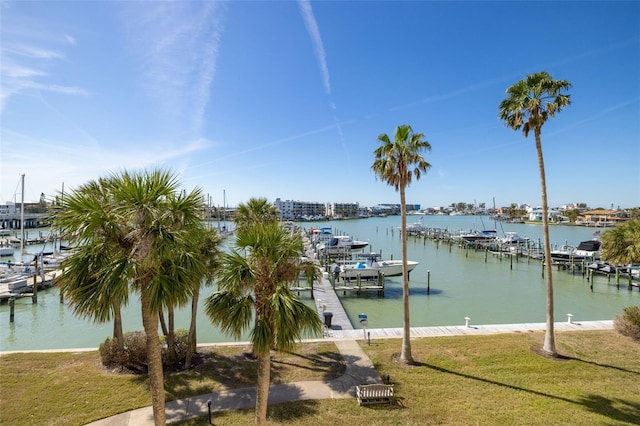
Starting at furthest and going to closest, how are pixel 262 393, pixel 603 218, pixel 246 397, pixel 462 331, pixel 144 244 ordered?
pixel 603 218
pixel 462 331
pixel 246 397
pixel 262 393
pixel 144 244

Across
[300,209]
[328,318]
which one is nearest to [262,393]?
[328,318]

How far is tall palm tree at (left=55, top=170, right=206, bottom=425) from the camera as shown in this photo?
528 cm

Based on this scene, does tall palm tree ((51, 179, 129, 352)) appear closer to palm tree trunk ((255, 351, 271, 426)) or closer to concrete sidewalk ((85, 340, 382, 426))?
palm tree trunk ((255, 351, 271, 426))

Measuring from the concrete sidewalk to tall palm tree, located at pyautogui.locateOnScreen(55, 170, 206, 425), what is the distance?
3.32 m

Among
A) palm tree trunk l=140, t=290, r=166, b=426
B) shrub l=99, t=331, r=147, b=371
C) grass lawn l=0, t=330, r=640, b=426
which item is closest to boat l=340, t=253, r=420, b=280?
grass lawn l=0, t=330, r=640, b=426

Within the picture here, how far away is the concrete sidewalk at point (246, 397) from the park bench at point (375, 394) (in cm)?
58

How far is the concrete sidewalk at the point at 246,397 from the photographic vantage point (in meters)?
8.34

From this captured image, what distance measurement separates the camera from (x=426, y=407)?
344 inches

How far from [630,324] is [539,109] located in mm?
10763

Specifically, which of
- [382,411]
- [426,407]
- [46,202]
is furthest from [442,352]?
[46,202]

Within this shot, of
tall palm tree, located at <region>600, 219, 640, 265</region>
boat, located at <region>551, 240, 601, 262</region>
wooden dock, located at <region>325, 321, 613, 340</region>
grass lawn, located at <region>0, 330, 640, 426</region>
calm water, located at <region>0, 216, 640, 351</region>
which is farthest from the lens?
boat, located at <region>551, 240, 601, 262</region>

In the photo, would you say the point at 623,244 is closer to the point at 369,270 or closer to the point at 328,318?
the point at 328,318

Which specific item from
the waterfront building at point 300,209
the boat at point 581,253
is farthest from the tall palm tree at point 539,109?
the waterfront building at point 300,209

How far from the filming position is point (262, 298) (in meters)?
6.01
